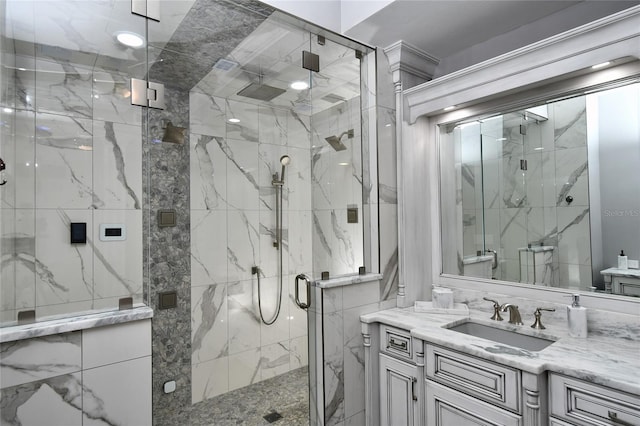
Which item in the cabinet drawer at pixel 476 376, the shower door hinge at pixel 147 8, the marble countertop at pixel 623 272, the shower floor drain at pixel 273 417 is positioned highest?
the shower door hinge at pixel 147 8

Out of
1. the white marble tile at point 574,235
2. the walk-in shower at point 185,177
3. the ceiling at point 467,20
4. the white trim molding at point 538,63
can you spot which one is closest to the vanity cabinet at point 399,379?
the walk-in shower at point 185,177

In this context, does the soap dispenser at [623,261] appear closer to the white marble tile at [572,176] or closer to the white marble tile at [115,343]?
the white marble tile at [572,176]

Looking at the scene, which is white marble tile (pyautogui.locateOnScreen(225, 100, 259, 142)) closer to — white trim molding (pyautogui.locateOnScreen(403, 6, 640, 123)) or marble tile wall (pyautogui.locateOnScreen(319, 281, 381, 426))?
white trim molding (pyautogui.locateOnScreen(403, 6, 640, 123))

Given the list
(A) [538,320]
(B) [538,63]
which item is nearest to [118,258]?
(A) [538,320]

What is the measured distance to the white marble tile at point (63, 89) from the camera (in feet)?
4.22

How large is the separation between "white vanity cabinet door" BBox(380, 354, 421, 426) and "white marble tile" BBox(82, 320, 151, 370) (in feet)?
4.17

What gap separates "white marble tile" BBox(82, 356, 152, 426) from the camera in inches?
51.0

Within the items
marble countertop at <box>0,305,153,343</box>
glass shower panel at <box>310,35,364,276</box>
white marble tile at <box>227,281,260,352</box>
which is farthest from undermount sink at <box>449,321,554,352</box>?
marble countertop at <box>0,305,153,343</box>

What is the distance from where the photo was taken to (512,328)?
5.91ft

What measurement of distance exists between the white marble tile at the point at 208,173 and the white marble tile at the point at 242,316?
597 mm

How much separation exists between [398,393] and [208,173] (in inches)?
69.8

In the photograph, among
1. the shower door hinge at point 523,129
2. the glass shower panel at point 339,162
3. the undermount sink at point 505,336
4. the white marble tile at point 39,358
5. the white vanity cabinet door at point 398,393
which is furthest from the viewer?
the glass shower panel at point 339,162

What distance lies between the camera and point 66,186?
4.31 feet

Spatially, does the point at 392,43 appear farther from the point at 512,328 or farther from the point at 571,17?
the point at 512,328
